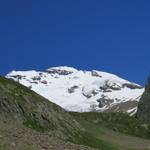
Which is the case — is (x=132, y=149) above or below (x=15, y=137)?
above

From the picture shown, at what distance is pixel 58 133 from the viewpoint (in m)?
88.5

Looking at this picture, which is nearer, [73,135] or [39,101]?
[73,135]

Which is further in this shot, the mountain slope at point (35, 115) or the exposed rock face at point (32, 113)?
the exposed rock face at point (32, 113)

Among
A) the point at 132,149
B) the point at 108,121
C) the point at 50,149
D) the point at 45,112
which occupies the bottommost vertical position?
the point at 50,149

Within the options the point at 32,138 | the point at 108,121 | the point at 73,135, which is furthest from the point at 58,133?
the point at 108,121

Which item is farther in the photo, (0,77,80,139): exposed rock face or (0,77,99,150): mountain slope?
(0,77,80,139): exposed rock face

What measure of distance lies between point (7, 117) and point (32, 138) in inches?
1600

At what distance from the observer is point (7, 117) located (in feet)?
277

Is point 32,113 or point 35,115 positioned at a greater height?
point 32,113

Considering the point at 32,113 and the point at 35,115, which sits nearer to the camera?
the point at 35,115

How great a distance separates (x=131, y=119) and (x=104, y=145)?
9247 centimetres

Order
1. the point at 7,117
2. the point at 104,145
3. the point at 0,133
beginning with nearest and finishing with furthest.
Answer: the point at 0,133
the point at 7,117
the point at 104,145

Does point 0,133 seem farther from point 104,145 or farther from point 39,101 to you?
point 39,101

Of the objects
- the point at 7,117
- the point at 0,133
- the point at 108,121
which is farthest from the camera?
the point at 108,121
